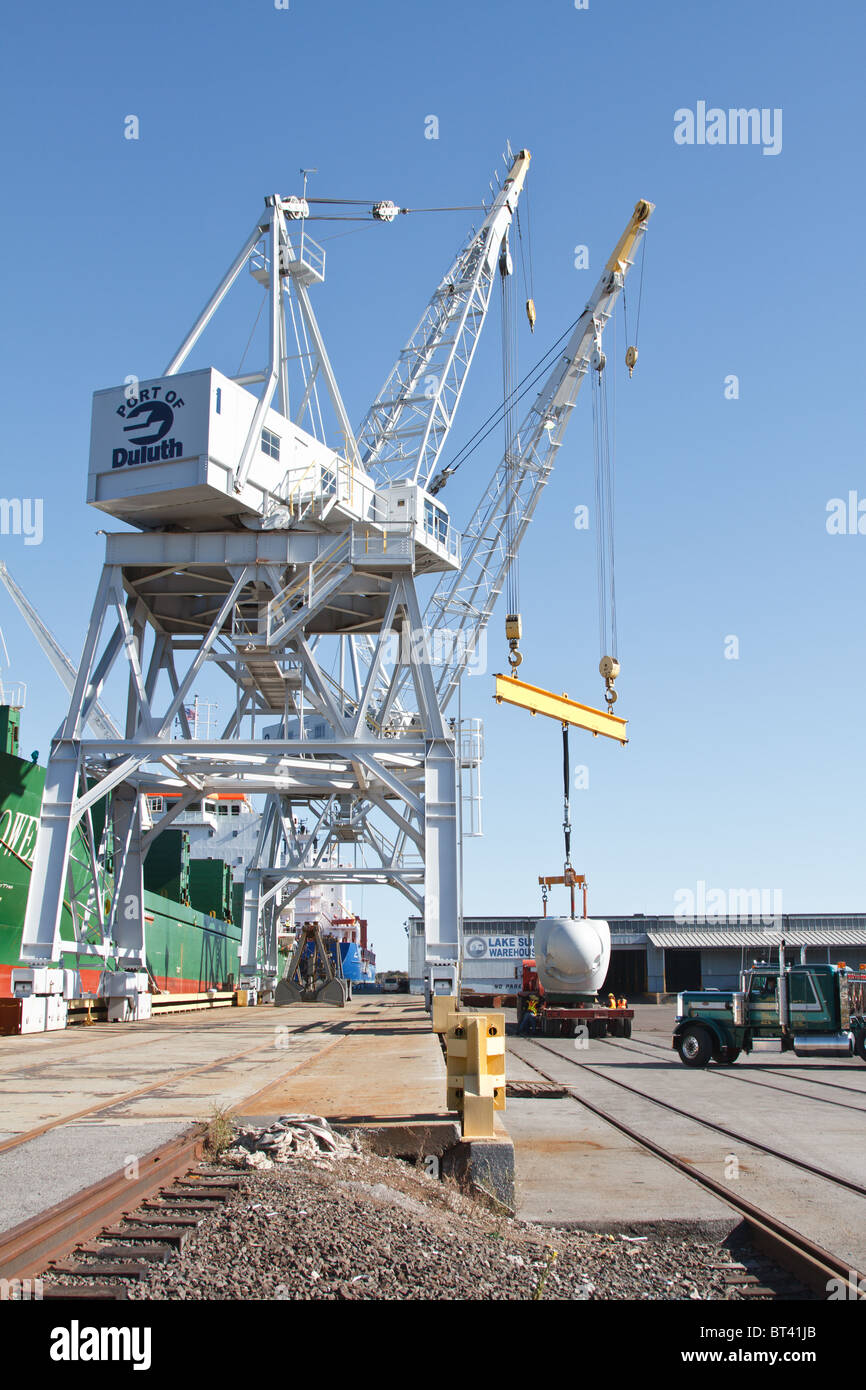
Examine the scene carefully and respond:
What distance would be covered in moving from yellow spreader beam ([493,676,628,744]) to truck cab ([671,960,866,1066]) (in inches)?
495

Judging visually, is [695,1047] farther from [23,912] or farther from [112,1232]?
[23,912]

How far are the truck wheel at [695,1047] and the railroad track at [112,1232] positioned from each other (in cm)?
1693

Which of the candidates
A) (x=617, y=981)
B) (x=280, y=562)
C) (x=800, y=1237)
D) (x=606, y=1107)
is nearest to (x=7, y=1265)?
(x=800, y=1237)

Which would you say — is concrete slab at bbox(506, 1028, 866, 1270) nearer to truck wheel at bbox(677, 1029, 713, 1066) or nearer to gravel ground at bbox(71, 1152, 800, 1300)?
gravel ground at bbox(71, 1152, 800, 1300)

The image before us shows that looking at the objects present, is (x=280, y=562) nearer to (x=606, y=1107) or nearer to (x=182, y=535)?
(x=182, y=535)

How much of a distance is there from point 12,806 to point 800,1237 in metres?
27.5

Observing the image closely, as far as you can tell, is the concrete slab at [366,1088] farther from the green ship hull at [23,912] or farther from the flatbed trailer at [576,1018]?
the green ship hull at [23,912]

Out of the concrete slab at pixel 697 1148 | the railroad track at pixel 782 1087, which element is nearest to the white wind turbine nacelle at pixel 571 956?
the railroad track at pixel 782 1087

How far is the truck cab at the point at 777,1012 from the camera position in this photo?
23.7m

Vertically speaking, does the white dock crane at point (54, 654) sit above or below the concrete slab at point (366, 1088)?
above

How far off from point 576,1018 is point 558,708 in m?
9.62

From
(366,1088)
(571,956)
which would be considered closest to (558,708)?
(571,956)
